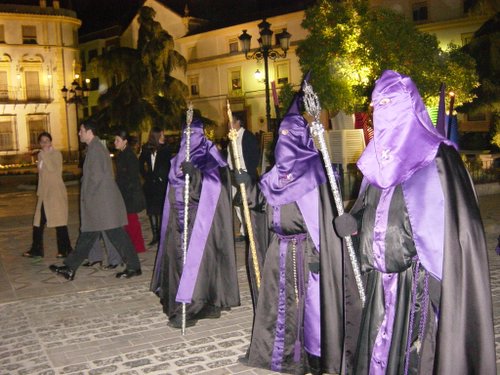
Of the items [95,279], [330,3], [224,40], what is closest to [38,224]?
[95,279]

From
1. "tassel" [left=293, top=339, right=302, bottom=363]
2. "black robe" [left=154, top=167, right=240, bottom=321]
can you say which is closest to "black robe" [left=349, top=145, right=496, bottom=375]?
"tassel" [left=293, top=339, right=302, bottom=363]

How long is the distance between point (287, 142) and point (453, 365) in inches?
80.6

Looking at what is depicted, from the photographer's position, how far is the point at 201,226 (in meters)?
5.91

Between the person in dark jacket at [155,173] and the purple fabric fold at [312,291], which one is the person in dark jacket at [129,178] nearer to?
the person in dark jacket at [155,173]

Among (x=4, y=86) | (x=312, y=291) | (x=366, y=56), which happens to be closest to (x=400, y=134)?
(x=312, y=291)

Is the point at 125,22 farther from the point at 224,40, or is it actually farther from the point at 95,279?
the point at 95,279

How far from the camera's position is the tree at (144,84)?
28344 mm

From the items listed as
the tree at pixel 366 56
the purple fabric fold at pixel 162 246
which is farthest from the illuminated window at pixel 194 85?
the purple fabric fold at pixel 162 246

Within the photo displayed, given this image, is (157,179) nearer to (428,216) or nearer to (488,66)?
(428,216)

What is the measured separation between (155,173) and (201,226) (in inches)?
171

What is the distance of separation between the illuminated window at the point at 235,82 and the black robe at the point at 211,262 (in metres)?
38.2

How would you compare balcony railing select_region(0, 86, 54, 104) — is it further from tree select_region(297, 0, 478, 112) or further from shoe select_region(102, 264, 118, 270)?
shoe select_region(102, 264, 118, 270)

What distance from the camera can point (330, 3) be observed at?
1625cm

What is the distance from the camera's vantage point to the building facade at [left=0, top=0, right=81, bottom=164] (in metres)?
47.5
